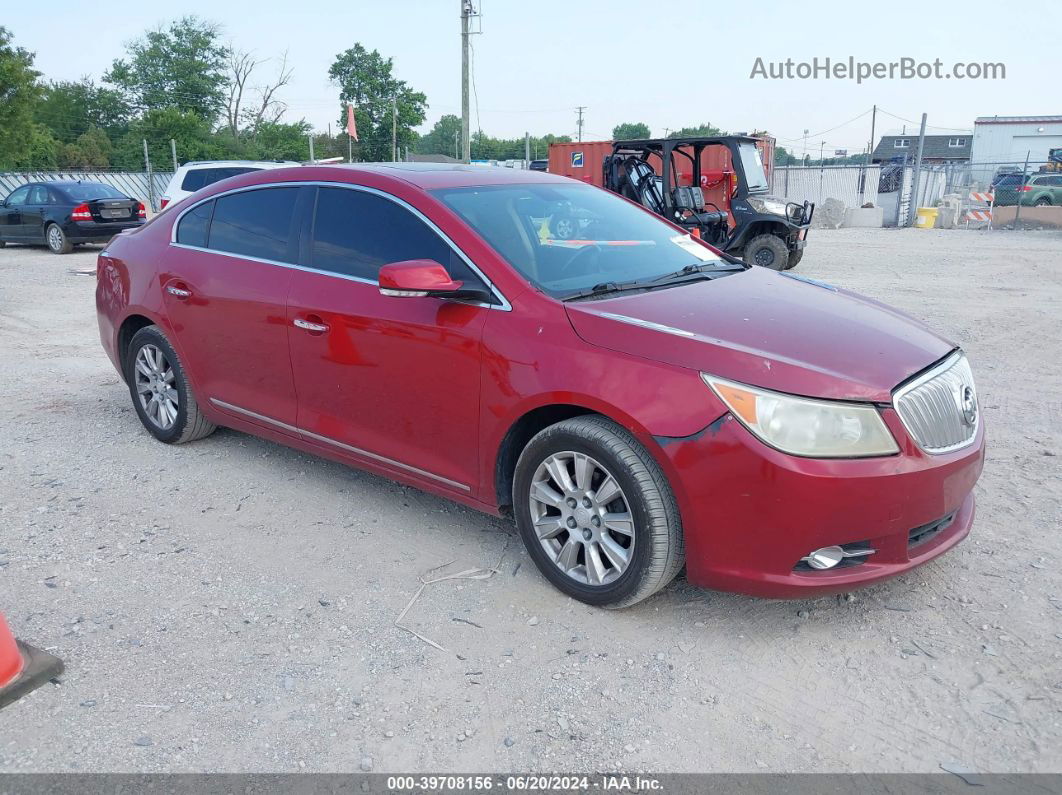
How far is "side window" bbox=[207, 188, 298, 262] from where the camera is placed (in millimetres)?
4289

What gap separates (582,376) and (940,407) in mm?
1315

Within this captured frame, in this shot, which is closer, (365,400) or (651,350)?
(651,350)

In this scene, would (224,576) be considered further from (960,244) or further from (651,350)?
(960,244)

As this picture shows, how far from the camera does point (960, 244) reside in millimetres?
19703

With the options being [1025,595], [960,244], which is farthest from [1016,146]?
[1025,595]

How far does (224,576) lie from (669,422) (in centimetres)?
201

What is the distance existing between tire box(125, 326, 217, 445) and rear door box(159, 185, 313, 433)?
0.61ft

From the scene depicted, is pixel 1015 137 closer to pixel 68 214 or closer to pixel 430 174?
pixel 68 214

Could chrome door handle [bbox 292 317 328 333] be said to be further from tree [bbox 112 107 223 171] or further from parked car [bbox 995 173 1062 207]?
tree [bbox 112 107 223 171]

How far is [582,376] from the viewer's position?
122 inches

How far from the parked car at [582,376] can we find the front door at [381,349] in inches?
0.4

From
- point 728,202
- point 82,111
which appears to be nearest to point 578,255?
point 728,202

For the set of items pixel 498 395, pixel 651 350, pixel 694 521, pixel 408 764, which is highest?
pixel 651 350

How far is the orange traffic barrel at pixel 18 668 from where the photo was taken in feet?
9.14
